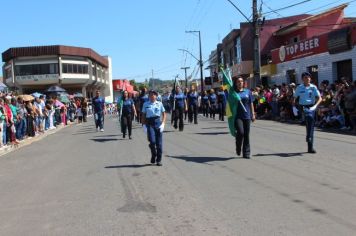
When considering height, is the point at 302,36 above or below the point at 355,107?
above

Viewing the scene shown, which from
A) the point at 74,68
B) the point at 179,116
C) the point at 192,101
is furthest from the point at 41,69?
the point at 179,116

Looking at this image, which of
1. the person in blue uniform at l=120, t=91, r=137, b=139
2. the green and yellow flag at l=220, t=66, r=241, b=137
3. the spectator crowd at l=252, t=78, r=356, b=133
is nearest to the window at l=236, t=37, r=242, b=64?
the spectator crowd at l=252, t=78, r=356, b=133

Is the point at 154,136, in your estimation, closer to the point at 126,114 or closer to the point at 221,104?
the point at 126,114

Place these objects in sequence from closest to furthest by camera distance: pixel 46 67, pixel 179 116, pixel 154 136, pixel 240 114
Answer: pixel 154 136 → pixel 240 114 → pixel 179 116 → pixel 46 67

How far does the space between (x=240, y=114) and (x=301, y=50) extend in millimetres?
24782

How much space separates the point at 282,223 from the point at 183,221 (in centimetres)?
116

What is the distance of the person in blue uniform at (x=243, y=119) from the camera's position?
455 inches

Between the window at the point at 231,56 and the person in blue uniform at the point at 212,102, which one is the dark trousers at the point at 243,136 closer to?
the person in blue uniform at the point at 212,102

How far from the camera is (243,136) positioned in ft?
38.0

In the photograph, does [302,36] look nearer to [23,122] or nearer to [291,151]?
[23,122]

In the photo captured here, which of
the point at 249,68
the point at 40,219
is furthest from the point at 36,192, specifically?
the point at 249,68

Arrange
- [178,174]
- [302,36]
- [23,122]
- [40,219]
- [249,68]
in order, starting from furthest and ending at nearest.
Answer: [249,68] → [302,36] → [23,122] → [178,174] → [40,219]

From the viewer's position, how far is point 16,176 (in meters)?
11.2

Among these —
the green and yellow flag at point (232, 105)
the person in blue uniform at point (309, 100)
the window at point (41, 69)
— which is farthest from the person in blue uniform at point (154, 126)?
the window at point (41, 69)
